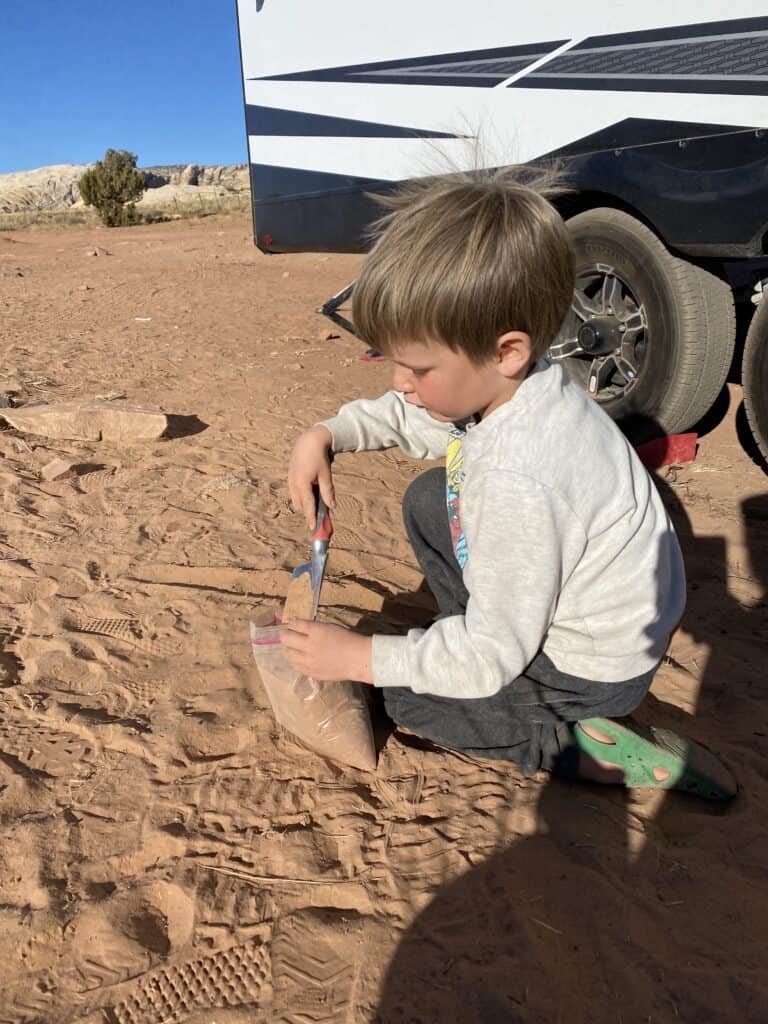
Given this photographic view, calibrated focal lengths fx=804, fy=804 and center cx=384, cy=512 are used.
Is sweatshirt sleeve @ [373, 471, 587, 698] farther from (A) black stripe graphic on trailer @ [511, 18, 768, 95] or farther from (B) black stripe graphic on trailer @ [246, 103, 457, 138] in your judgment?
(B) black stripe graphic on trailer @ [246, 103, 457, 138]

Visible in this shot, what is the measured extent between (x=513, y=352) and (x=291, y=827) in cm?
112

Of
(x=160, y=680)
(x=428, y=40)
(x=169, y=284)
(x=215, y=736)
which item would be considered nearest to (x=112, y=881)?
(x=215, y=736)

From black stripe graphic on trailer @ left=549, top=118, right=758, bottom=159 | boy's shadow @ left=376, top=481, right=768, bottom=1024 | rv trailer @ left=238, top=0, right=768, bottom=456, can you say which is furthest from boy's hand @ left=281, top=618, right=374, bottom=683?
black stripe graphic on trailer @ left=549, top=118, right=758, bottom=159

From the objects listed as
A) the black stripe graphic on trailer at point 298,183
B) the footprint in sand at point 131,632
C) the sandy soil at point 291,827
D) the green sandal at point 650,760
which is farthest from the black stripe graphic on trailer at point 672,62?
the footprint in sand at point 131,632

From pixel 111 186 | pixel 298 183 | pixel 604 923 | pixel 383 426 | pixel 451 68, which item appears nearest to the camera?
pixel 604 923

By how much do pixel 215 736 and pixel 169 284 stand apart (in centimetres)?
772

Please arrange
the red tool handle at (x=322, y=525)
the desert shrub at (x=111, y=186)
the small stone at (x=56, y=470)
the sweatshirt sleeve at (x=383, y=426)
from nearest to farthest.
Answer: the red tool handle at (x=322, y=525) → the sweatshirt sleeve at (x=383, y=426) → the small stone at (x=56, y=470) → the desert shrub at (x=111, y=186)

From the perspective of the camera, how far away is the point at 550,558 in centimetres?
146

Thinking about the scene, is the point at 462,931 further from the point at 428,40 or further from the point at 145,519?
the point at 428,40

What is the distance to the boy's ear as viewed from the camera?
1481 millimetres

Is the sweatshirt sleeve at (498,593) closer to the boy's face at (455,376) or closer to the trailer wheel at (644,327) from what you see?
the boy's face at (455,376)

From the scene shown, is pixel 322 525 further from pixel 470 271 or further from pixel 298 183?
pixel 298 183

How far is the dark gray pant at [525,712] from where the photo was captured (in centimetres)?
181

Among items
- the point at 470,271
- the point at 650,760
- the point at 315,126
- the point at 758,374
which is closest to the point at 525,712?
the point at 650,760
